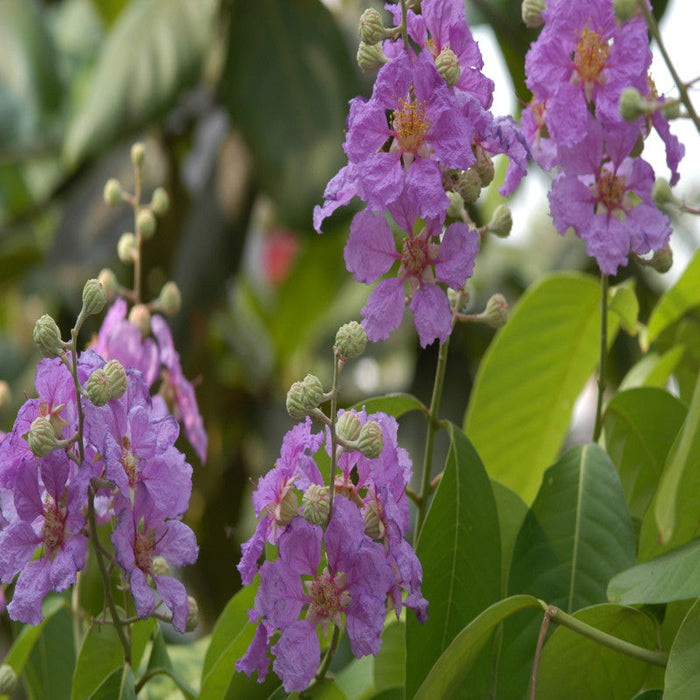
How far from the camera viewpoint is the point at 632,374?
0.80 meters

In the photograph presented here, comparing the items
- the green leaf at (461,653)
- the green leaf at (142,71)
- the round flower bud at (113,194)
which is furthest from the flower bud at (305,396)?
the green leaf at (142,71)

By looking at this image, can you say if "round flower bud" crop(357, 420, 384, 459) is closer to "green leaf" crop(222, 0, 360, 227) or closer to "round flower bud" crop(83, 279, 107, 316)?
"round flower bud" crop(83, 279, 107, 316)

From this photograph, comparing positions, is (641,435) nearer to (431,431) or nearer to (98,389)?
(431,431)

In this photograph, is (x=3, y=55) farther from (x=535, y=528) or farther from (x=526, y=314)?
(x=535, y=528)

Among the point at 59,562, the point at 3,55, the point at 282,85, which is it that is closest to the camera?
the point at 59,562

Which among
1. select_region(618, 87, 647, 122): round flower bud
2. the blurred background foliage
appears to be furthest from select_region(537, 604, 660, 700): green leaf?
the blurred background foliage

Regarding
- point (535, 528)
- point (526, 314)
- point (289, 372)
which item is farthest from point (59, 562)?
point (289, 372)

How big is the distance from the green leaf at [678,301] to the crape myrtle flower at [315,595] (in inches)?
15.8

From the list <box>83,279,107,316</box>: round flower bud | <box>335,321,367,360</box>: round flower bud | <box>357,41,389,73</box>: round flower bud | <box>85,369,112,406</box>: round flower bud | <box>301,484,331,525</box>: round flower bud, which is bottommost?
<box>301,484,331,525</box>: round flower bud

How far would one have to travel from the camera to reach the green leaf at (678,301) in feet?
2.55

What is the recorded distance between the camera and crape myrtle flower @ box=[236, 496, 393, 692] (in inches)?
17.8

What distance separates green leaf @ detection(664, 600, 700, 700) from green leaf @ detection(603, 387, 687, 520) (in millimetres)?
184

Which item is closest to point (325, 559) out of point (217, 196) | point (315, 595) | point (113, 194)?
point (315, 595)

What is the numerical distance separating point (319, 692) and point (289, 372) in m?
1.48
